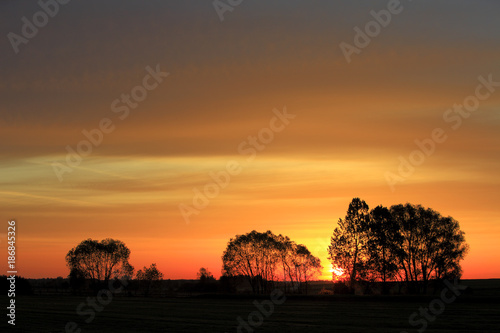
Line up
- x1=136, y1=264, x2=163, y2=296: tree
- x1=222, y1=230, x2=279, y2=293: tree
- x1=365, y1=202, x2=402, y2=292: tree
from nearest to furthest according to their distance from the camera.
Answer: x1=365, y1=202, x2=402, y2=292: tree, x1=222, y1=230, x2=279, y2=293: tree, x1=136, y1=264, x2=163, y2=296: tree

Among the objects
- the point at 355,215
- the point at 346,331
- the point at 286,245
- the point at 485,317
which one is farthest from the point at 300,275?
the point at 346,331

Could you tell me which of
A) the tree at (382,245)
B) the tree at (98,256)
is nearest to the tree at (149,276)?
the tree at (98,256)

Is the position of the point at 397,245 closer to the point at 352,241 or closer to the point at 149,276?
the point at 352,241

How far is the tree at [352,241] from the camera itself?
101 metres

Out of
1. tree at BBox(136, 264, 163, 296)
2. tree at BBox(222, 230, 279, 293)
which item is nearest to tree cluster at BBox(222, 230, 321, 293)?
tree at BBox(222, 230, 279, 293)

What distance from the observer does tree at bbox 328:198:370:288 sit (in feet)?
331

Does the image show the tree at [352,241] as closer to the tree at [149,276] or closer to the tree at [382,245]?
the tree at [382,245]

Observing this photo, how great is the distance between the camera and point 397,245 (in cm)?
10125

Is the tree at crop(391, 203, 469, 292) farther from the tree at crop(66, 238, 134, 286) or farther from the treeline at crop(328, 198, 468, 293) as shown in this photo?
the tree at crop(66, 238, 134, 286)

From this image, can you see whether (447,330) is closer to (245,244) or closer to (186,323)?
(186,323)

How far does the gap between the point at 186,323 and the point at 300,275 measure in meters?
104

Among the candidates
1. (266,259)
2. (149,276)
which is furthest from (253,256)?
(149,276)

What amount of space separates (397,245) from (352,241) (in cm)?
784

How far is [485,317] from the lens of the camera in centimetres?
4797
